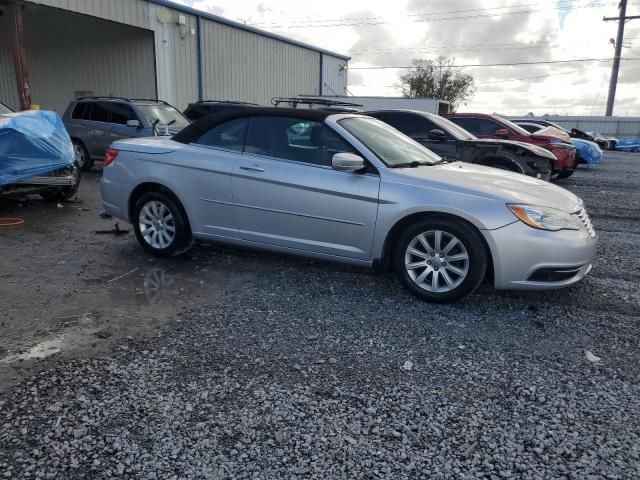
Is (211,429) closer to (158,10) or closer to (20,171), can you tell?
(20,171)

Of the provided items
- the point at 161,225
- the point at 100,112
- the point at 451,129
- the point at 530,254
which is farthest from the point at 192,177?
the point at 100,112

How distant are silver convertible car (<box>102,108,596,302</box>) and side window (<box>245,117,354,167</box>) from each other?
11 millimetres

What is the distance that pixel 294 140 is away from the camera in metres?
4.88

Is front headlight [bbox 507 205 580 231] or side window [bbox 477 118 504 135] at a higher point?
side window [bbox 477 118 504 135]

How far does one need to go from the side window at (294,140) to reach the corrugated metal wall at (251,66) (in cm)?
1464

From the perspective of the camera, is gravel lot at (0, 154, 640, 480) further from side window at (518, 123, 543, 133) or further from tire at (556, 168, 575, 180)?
side window at (518, 123, 543, 133)

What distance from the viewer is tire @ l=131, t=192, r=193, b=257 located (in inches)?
210

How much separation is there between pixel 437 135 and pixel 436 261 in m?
5.67

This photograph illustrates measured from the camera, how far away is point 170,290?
4.66 metres

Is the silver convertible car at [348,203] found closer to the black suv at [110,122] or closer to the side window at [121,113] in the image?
the black suv at [110,122]

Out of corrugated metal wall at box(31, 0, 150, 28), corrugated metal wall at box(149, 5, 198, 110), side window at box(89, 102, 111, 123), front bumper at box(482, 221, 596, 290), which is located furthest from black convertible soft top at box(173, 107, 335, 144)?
corrugated metal wall at box(149, 5, 198, 110)

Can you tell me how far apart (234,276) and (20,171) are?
425 cm

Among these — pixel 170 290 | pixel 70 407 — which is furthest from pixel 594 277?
pixel 70 407

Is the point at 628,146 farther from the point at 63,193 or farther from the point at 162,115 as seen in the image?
the point at 63,193
